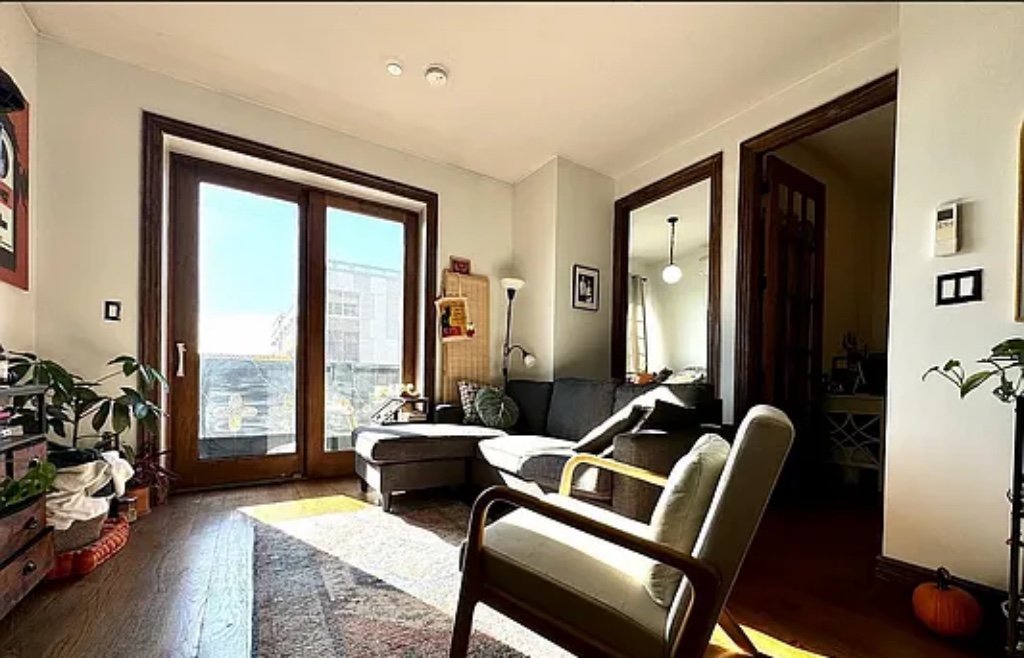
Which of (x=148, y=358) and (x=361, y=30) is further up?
(x=361, y=30)

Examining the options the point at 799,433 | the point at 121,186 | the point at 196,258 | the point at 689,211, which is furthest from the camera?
the point at 689,211

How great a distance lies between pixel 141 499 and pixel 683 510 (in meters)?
2.66

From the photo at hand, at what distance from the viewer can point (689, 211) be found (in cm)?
381

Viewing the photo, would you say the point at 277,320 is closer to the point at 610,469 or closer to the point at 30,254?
the point at 30,254

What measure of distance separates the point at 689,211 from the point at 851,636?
3.04 m

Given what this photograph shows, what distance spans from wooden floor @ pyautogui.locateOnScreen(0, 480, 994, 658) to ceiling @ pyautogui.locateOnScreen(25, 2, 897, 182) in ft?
4.80

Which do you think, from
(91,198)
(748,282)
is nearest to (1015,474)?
(748,282)

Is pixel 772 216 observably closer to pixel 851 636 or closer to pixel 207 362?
pixel 851 636

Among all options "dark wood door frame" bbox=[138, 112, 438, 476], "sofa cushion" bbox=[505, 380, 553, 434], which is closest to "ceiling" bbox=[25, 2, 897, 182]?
"dark wood door frame" bbox=[138, 112, 438, 476]

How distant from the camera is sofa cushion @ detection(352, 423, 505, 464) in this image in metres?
2.58

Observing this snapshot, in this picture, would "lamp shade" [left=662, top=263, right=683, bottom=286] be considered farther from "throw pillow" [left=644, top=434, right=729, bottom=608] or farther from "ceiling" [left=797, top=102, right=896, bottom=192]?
"throw pillow" [left=644, top=434, right=729, bottom=608]

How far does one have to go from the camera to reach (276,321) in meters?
3.19

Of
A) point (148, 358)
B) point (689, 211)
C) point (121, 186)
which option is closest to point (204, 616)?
point (148, 358)

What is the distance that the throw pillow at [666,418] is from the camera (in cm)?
209
